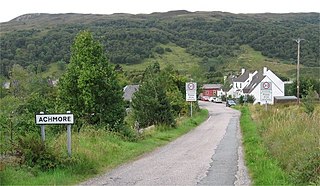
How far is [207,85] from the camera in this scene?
136500 millimetres

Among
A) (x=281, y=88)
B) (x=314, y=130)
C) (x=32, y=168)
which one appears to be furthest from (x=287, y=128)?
(x=281, y=88)

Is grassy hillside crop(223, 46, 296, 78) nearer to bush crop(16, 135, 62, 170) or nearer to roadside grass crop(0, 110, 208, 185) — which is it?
roadside grass crop(0, 110, 208, 185)

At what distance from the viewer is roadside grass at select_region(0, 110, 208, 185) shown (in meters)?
11.0

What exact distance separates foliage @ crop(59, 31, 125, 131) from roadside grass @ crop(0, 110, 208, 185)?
1599 millimetres

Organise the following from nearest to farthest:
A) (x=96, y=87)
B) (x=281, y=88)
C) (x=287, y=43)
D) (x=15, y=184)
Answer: (x=15, y=184)
(x=96, y=87)
(x=281, y=88)
(x=287, y=43)

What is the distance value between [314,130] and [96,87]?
29.1 ft

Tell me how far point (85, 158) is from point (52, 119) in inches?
53.4

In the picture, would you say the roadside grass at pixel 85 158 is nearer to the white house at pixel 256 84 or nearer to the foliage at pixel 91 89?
the foliage at pixel 91 89

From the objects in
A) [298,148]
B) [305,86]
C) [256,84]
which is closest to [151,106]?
[298,148]

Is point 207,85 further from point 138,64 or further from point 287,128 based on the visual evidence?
point 287,128

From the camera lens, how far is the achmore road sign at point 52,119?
12.6 m

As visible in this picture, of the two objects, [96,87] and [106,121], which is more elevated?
[96,87]

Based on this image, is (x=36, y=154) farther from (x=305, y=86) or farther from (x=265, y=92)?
(x=305, y=86)

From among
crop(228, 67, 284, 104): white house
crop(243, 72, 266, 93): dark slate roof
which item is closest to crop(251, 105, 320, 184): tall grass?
crop(228, 67, 284, 104): white house
